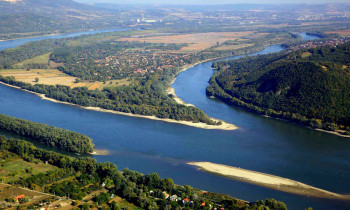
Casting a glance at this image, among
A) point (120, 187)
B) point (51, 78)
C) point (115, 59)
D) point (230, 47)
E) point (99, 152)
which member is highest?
point (230, 47)

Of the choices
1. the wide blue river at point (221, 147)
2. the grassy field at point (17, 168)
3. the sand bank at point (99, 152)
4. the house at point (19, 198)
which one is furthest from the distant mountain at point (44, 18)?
the house at point (19, 198)

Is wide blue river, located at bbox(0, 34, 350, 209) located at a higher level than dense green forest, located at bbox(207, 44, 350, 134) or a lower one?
lower

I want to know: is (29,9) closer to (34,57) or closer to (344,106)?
(34,57)

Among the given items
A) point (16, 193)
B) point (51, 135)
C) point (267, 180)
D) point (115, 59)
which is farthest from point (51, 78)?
point (267, 180)

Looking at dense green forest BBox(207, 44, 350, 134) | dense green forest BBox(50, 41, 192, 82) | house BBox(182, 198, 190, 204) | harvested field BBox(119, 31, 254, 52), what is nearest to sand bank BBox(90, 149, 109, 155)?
house BBox(182, 198, 190, 204)

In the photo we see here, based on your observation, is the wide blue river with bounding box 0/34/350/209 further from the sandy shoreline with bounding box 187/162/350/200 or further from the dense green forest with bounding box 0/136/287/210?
the dense green forest with bounding box 0/136/287/210

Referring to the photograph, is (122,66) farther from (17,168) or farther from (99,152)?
(17,168)

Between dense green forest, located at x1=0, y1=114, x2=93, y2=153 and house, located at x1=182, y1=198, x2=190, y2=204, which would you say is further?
dense green forest, located at x1=0, y1=114, x2=93, y2=153
